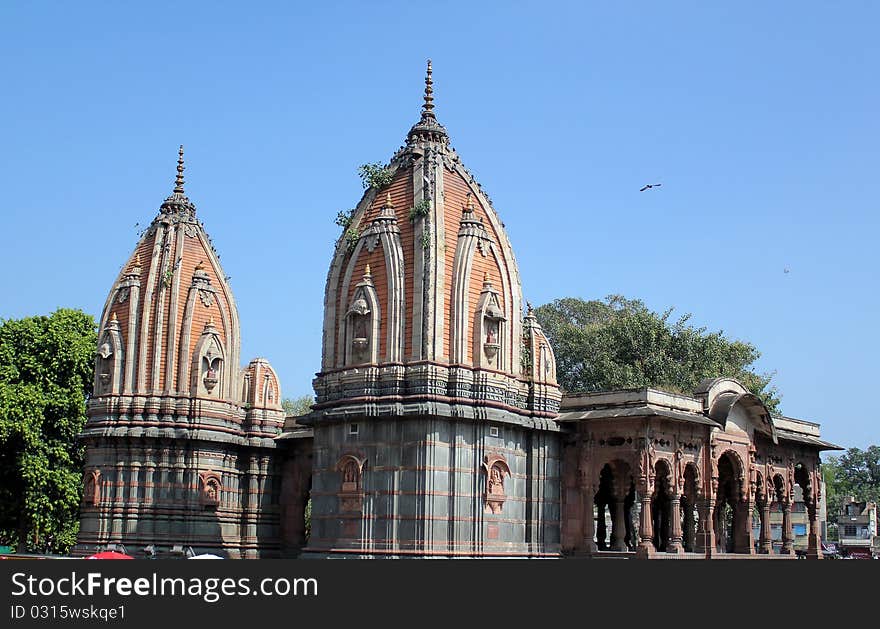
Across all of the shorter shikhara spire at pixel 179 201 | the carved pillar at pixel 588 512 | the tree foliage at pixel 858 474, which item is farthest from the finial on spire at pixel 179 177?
the tree foliage at pixel 858 474

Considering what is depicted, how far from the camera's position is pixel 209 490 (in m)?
39.8

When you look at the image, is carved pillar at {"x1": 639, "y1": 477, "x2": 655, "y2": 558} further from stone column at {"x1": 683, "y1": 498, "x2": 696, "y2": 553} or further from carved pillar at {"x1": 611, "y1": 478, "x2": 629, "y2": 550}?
stone column at {"x1": 683, "y1": 498, "x2": 696, "y2": 553}

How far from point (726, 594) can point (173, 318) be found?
2545 cm

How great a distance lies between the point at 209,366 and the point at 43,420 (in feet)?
23.8

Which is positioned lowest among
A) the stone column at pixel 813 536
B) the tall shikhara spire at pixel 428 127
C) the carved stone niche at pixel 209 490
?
the stone column at pixel 813 536

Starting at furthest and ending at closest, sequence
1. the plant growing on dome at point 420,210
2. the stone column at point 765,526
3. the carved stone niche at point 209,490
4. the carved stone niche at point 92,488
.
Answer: the carved stone niche at point 209,490 < the carved stone niche at point 92,488 < the stone column at point 765,526 < the plant growing on dome at point 420,210

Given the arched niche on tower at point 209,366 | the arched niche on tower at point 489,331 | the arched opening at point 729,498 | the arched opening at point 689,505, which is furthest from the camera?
the arched niche on tower at point 209,366

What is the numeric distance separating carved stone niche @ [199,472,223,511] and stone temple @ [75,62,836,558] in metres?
0.08

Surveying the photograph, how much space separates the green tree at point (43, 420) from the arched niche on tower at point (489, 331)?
18.8 meters

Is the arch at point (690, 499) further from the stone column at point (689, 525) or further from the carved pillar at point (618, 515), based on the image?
the carved pillar at point (618, 515)

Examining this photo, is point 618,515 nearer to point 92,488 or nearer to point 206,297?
point 206,297

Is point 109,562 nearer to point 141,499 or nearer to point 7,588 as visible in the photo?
point 7,588

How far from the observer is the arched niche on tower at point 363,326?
1253 inches

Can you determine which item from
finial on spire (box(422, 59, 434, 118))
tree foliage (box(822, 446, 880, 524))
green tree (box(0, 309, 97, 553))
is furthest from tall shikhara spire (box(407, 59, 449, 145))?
tree foliage (box(822, 446, 880, 524))
